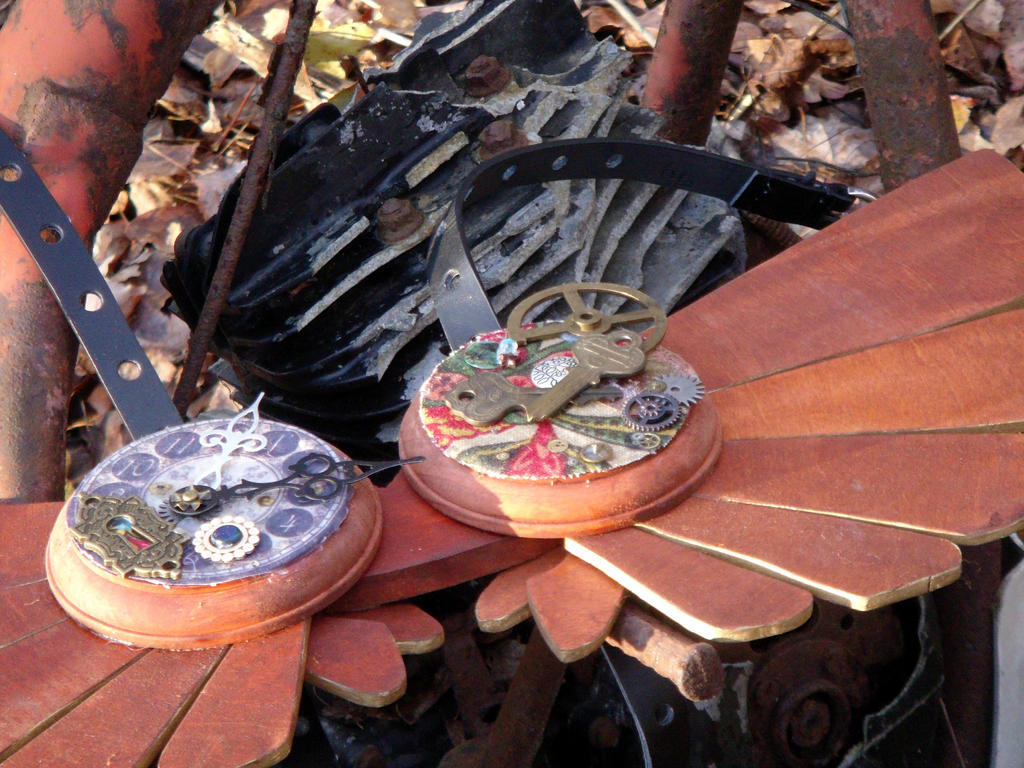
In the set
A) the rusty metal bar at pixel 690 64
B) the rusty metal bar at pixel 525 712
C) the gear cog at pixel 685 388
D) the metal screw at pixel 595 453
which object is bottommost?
the rusty metal bar at pixel 525 712

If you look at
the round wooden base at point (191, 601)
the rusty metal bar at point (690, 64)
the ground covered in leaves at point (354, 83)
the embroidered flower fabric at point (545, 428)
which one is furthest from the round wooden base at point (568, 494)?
the ground covered in leaves at point (354, 83)

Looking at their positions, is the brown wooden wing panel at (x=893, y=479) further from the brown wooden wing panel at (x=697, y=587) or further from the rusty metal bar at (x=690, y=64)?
the rusty metal bar at (x=690, y=64)

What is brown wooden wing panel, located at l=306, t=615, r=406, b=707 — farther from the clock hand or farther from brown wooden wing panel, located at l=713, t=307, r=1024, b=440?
brown wooden wing panel, located at l=713, t=307, r=1024, b=440

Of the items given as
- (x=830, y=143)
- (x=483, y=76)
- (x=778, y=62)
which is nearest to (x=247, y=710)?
(x=483, y=76)

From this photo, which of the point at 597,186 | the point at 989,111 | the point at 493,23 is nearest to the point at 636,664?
the point at 597,186

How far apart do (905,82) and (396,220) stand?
598mm

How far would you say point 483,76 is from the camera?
1452mm

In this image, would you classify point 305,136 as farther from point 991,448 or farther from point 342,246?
point 991,448

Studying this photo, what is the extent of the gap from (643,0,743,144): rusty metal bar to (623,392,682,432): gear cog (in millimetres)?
993

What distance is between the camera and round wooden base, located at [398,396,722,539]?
834 millimetres

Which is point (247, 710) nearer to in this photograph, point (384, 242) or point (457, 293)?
point (457, 293)

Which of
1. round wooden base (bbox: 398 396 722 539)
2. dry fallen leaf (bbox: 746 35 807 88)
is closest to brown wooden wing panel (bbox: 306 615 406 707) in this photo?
round wooden base (bbox: 398 396 722 539)

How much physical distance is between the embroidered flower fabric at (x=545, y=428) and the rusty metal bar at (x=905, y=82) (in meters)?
0.52

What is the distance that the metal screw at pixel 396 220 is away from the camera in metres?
1.31
